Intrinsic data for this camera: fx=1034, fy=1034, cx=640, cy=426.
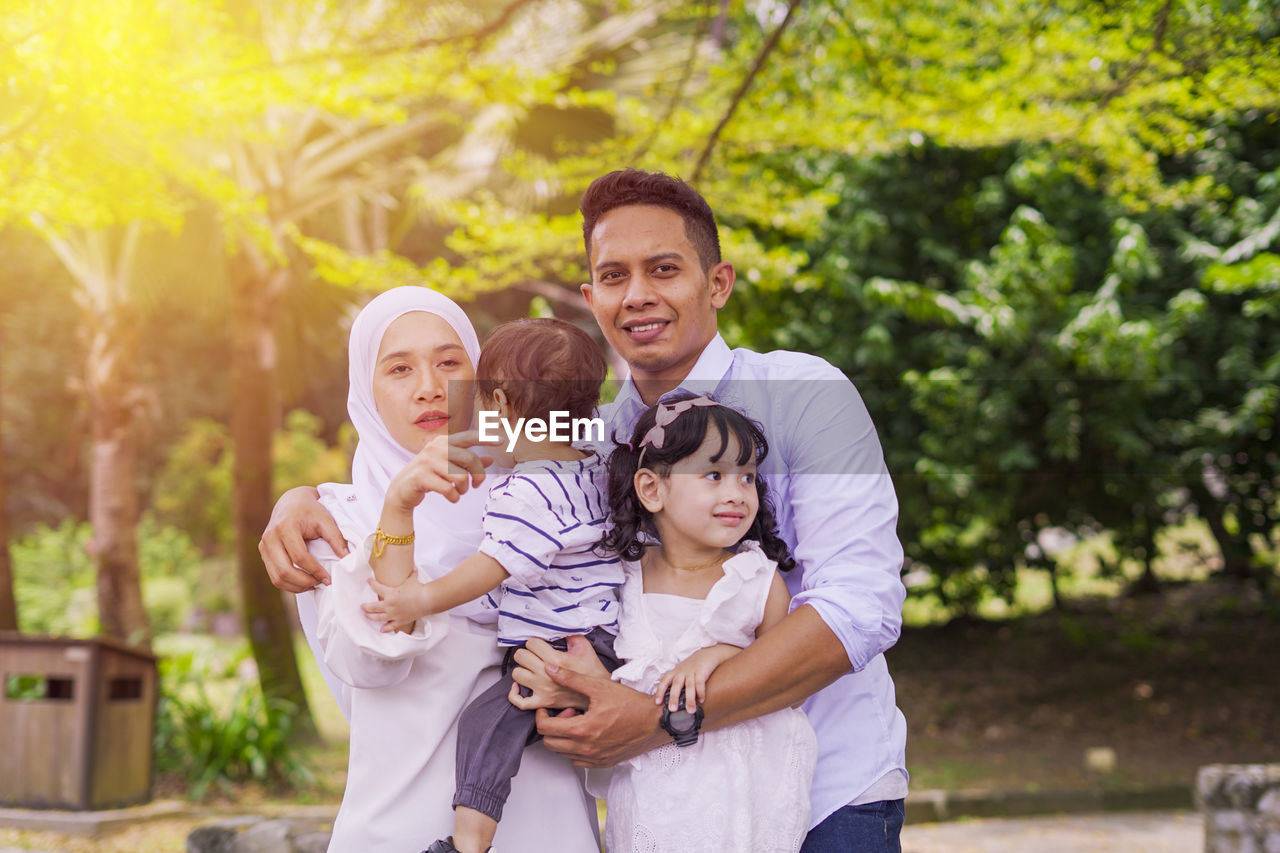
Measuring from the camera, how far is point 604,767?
2033mm

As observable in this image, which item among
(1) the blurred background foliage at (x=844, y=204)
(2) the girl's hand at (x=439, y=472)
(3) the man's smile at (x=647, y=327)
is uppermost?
(1) the blurred background foliage at (x=844, y=204)

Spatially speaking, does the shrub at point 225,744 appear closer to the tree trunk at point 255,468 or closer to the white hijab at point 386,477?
the tree trunk at point 255,468

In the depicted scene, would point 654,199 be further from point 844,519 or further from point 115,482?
point 115,482

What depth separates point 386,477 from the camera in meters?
2.25

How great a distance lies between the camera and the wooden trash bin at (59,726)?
6.56 metres

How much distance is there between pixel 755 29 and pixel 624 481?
6907 mm

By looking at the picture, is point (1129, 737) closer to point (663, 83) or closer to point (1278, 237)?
point (1278, 237)

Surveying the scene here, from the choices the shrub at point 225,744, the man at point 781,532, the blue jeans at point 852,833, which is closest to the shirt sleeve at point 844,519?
the man at point 781,532

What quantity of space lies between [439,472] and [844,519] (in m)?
0.83

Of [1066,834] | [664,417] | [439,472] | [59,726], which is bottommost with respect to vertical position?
[1066,834]

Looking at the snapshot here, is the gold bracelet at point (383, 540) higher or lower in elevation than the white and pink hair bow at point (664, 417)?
lower

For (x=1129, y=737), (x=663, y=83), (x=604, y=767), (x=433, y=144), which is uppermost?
(x=433, y=144)

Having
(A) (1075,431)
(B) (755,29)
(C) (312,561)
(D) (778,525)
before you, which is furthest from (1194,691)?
(C) (312,561)

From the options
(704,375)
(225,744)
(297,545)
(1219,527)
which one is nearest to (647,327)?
(704,375)
